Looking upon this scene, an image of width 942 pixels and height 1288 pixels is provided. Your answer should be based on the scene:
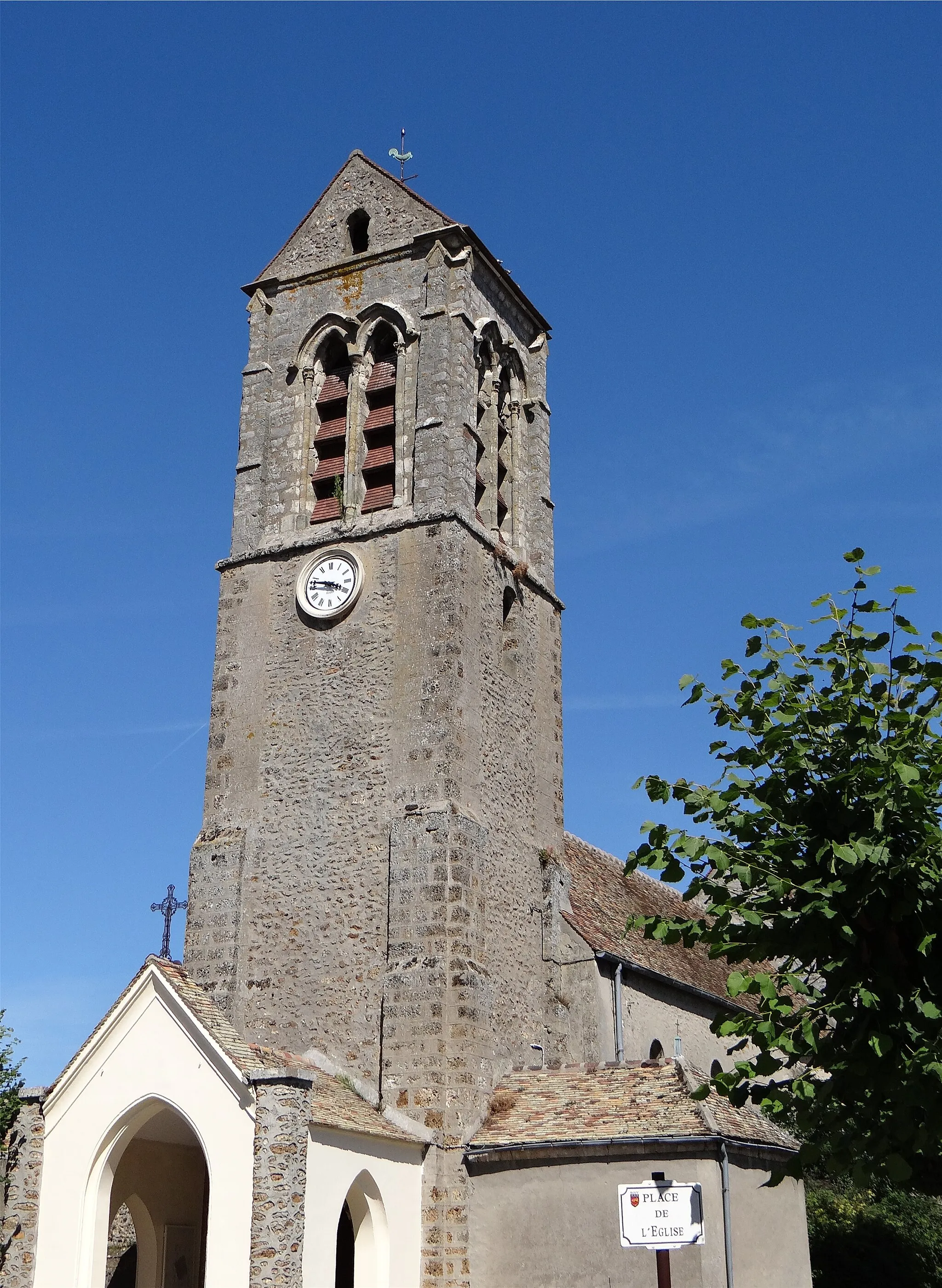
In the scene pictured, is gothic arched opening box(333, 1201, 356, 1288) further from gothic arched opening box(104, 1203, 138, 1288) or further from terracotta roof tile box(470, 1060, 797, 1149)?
gothic arched opening box(104, 1203, 138, 1288)

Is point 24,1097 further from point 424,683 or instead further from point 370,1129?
point 424,683

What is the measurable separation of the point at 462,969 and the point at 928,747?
31.2ft

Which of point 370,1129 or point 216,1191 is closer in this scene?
point 216,1191

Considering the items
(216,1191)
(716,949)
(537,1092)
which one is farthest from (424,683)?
(716,949)

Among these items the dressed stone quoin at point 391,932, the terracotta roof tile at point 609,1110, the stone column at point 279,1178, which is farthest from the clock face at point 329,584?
the stone column at point 279,1178

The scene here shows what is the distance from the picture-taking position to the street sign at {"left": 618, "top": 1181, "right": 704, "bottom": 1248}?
27.8 feet

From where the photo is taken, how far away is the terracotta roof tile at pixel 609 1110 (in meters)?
16.5

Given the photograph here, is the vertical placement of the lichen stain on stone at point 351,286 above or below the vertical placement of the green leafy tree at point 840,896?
above

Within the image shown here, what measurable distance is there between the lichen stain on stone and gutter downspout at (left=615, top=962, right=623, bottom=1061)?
39.6 feet

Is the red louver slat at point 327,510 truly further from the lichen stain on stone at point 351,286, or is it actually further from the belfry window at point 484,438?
the lichen stain on stone at point 351,286

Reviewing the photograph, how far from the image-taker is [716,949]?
9969 millimetres

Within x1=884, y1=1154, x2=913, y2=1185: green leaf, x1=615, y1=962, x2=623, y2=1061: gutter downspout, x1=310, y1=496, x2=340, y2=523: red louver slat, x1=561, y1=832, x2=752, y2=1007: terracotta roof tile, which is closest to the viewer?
x1=884, y1=1154, x2=913, y2=1185: green leaf

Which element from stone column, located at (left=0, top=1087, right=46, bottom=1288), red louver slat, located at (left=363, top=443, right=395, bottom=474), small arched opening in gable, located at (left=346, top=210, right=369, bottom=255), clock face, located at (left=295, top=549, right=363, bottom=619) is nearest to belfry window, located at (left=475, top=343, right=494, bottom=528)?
red louver slat, located at (left=363, top=443, right=395, bottom=474)

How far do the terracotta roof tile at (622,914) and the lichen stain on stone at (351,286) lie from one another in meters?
→ 10.3
